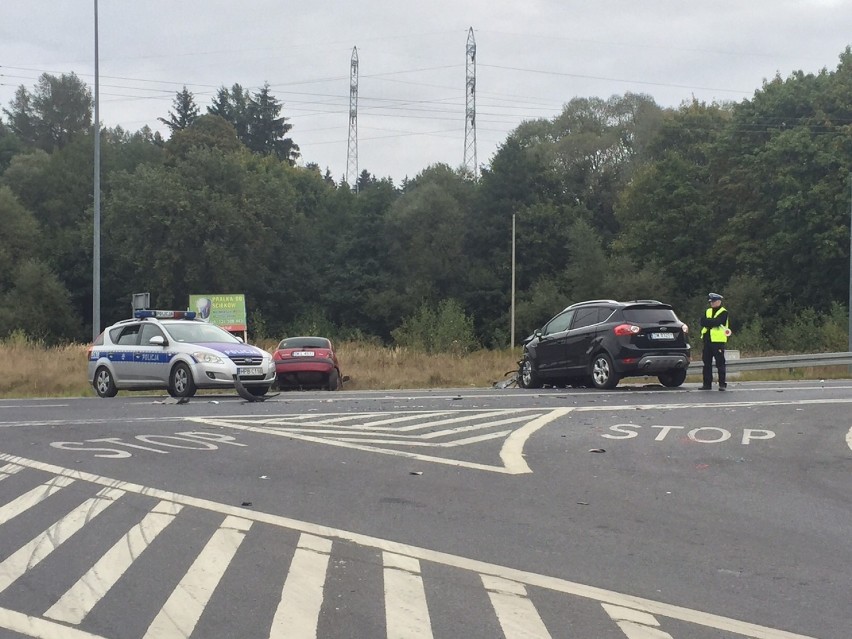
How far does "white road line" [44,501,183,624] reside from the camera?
6.33 meters

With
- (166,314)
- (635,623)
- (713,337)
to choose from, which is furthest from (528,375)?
(635,623)

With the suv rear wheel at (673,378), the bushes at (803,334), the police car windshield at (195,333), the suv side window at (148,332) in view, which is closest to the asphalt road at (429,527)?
the suv rear wheel at (673,378)

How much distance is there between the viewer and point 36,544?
799 cm

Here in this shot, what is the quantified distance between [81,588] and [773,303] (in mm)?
57268

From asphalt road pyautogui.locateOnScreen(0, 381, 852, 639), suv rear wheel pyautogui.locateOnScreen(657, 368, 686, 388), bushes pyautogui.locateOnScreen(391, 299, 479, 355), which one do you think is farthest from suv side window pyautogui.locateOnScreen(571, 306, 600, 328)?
bushes pyautogui.locateOnScreen(391, 299, 479, 355)

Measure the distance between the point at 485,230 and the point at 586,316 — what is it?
49837 mm

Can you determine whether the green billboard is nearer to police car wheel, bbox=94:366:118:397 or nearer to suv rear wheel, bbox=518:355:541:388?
police car wheel, bbox=94:366:118:397

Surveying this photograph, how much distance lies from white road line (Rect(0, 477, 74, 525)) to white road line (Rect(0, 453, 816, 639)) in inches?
15.6

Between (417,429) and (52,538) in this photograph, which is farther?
Answer: (417,429)

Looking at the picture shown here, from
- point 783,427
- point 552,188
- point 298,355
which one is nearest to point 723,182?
point 552,188

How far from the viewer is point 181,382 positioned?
69.2 feet

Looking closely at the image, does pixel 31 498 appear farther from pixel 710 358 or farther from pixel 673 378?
pixel 673 378

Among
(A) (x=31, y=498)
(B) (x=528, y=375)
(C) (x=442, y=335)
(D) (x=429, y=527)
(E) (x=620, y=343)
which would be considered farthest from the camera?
(C) (x=442, y=335)

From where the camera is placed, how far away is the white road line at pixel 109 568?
633 centimetres
